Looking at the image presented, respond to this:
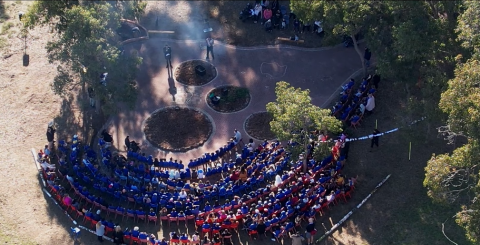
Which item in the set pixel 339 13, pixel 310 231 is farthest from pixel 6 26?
pixel 310 231

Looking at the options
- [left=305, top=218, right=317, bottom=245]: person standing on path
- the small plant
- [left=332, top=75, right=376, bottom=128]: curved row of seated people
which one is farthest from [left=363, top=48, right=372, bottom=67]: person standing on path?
the small plant

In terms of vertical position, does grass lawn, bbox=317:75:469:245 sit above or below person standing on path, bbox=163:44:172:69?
below

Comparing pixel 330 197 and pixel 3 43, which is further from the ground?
pixel 3 43

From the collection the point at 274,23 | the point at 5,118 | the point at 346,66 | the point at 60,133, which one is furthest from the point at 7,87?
the point at 346,66

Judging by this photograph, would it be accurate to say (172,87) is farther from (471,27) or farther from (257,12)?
(471,27)

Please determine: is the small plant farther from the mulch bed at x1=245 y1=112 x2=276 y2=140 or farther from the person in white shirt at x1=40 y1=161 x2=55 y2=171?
the mulch bed at x1=245 y1=112 x2=276 y2=140

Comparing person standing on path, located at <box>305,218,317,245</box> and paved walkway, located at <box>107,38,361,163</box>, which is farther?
paved walkway, located at <box>107,38,361,163</box>

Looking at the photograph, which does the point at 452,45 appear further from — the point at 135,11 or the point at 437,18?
the point at 135,11

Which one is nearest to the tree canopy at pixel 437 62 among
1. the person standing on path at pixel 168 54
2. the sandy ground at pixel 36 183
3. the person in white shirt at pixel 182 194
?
the sandy ground at pixel 36 183
